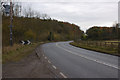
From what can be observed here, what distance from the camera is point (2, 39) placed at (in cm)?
2292

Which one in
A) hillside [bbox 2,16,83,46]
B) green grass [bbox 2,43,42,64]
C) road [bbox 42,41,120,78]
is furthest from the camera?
hillside [bbox 2,16,83,46]

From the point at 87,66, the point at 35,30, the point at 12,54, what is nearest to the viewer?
the point at 87,66

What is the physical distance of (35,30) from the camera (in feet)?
218

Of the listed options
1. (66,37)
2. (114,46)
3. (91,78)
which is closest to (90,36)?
(66,37)

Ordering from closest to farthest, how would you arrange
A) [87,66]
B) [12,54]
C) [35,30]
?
[87,66]
[12,54]
[35,30]

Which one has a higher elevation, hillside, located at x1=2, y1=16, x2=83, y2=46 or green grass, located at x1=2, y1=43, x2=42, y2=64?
hillside, located at x1=2, y1=16, x2=83, y2=46

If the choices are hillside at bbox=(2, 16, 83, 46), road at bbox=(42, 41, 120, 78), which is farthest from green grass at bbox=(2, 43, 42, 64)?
road at bbox=(42, 41, 120, 78)

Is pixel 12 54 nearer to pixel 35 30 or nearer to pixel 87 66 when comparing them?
pixel 87 66

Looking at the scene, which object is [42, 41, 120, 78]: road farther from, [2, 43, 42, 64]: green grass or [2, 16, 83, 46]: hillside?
[2, 16, 83, 46]: hillside

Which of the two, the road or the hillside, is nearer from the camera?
the road

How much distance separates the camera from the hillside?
84.7ft

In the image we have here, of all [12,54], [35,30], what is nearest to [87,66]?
[12,54]

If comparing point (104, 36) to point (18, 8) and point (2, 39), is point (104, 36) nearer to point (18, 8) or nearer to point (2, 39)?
point (18, 8)

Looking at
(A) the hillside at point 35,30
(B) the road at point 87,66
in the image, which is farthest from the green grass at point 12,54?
(B) the road at point 87,66
